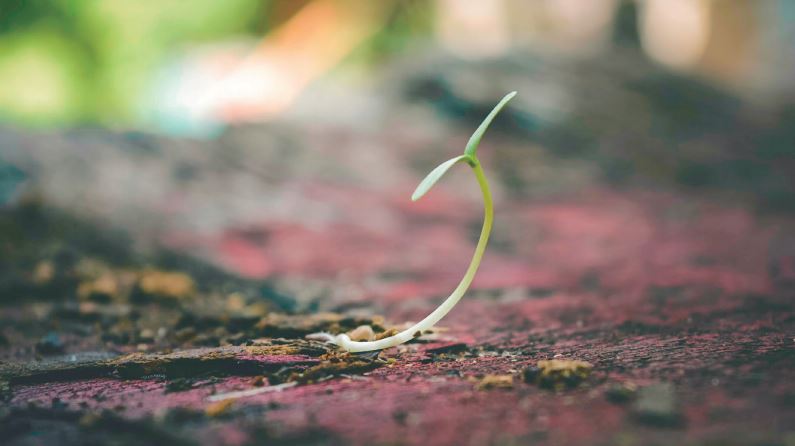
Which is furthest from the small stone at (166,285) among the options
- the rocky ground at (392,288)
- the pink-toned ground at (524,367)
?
the pink-toned ground at (524,367)

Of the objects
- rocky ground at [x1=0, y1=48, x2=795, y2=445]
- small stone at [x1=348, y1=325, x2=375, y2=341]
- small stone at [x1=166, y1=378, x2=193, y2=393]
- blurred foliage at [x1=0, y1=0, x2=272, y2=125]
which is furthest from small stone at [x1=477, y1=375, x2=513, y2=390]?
blurred foliage at [x1=0, y1=0, x2=272, y2=125]

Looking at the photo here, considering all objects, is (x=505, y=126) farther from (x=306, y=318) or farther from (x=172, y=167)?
(x=306, y=318)

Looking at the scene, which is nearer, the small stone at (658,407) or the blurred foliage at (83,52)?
the small stone at (658,407)

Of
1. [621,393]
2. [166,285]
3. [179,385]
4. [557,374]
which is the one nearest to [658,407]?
[621,393]

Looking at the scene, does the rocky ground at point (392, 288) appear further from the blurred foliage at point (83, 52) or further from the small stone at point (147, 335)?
the blurred foliage at point (83, 52)

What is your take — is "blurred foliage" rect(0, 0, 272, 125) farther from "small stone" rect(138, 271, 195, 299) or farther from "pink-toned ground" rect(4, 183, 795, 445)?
"pink-toned ground" rect(4, 183, 795, 445)

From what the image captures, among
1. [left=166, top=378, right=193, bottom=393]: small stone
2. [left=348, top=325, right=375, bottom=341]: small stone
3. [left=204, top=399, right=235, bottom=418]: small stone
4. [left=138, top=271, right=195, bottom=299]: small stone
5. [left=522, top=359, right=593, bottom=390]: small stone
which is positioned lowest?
[left=522, top=359, right=593, bottom=390]: small stone

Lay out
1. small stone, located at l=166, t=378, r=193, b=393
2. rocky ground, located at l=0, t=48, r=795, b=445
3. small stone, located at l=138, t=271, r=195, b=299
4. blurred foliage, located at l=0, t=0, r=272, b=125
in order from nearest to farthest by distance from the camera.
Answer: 1. rocky ground, located at l=0, t=48, r=795, b=445
2. small stone, located at l=166, t=378, r=193, b=393
3. small stone, located at l=138, t=271, r=195, b=299
4. blurred foliage, located at l=0, t=0, r=272, b=125

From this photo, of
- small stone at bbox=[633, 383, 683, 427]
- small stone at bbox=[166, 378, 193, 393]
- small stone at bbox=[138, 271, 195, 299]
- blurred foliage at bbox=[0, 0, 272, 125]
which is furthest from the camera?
blurred foliage at bbox=[0, 0, 272, 125]

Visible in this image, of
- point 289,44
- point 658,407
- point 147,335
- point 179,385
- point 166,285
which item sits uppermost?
point 289,44

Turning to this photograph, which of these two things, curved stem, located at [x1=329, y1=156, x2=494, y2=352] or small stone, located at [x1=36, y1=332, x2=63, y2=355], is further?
small stone, located at [x1=36, y1=332, x2=63, y2=355]

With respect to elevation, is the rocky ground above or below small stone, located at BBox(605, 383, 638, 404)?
above

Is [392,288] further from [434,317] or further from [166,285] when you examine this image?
[434,317]
